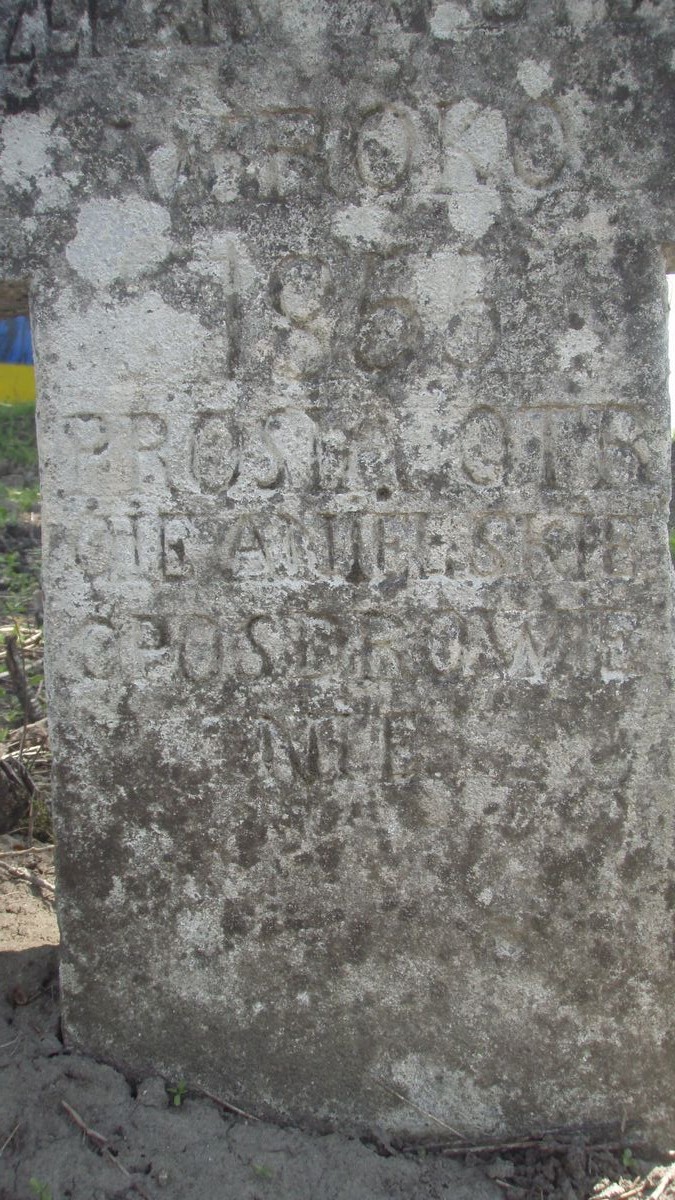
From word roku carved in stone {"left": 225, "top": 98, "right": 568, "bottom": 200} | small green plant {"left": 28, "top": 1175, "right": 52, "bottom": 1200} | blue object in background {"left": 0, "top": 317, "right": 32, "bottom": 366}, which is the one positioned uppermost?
blue object in background {"left": 0, "top": 317, "right": 32, "bottom": 366}

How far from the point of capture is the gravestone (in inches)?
85.0

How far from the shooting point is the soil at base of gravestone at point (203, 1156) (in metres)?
2.12

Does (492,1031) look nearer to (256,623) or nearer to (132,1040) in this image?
(132,1040)

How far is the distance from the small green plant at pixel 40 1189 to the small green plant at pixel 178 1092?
0.31 meters

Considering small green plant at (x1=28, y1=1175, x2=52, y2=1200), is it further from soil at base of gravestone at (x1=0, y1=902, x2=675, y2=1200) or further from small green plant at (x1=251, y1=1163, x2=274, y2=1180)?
small green plant at (x1=251, y1=1163, x2=274, y2=1180)

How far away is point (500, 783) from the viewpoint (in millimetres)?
2275

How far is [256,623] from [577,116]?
127cm

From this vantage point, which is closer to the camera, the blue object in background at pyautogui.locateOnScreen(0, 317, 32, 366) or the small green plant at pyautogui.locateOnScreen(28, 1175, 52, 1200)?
the small green plant at pyautogui.locateOnScreen(28, 1175, 52, 1200)

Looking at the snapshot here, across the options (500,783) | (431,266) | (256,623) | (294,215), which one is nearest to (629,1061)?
(500,783)

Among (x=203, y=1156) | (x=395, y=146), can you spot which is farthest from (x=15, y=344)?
(x=203, y=1156)

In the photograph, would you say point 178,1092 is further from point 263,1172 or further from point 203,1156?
point 263,1172

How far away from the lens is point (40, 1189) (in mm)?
2051

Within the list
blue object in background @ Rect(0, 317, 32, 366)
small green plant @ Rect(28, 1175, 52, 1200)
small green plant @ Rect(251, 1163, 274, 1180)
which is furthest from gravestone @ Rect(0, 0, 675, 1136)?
blue object in background @ Rect(0, 317, 32, 366)

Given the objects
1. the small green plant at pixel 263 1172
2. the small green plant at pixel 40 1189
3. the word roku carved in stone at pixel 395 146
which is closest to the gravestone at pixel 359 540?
the word roku carved in stone at pixel 395 146
